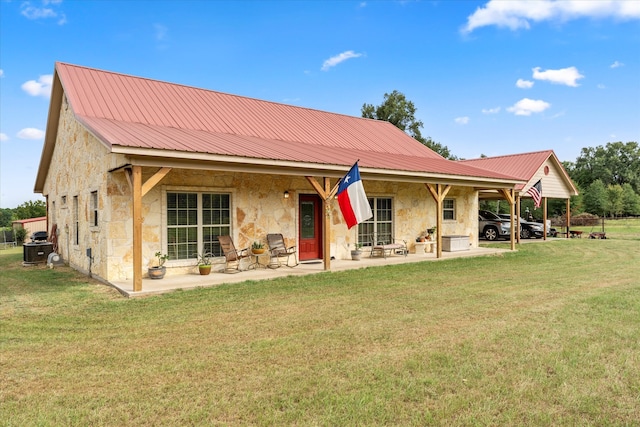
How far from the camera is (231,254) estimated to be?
9.97 m

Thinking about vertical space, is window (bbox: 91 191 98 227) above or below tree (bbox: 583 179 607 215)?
below

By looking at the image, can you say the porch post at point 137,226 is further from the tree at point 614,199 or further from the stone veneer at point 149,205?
the tree at point 614,199

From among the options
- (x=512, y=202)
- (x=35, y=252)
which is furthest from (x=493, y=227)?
(x=35, y=252)

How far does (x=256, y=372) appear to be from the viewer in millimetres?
3873

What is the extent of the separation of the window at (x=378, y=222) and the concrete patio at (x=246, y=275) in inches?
26.7

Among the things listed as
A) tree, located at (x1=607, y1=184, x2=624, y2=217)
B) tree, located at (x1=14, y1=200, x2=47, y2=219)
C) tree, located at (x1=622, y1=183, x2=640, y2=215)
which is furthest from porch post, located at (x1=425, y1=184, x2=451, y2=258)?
tree, located at (x1=622, y1=183, x2=640, y2=215)

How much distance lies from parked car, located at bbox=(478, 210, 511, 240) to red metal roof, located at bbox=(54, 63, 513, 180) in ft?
23.2

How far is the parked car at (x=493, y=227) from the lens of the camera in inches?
846

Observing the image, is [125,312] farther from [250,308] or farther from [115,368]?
[115,368]

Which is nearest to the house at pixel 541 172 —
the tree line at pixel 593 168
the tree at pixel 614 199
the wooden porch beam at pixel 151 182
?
the tree line at pixel 593 168

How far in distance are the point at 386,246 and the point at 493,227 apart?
458 inches

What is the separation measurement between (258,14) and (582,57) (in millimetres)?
14592

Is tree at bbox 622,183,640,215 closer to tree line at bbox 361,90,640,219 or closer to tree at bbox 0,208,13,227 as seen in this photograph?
tree line at bbox 361,90,640,219

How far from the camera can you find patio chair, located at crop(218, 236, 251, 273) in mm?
9922
